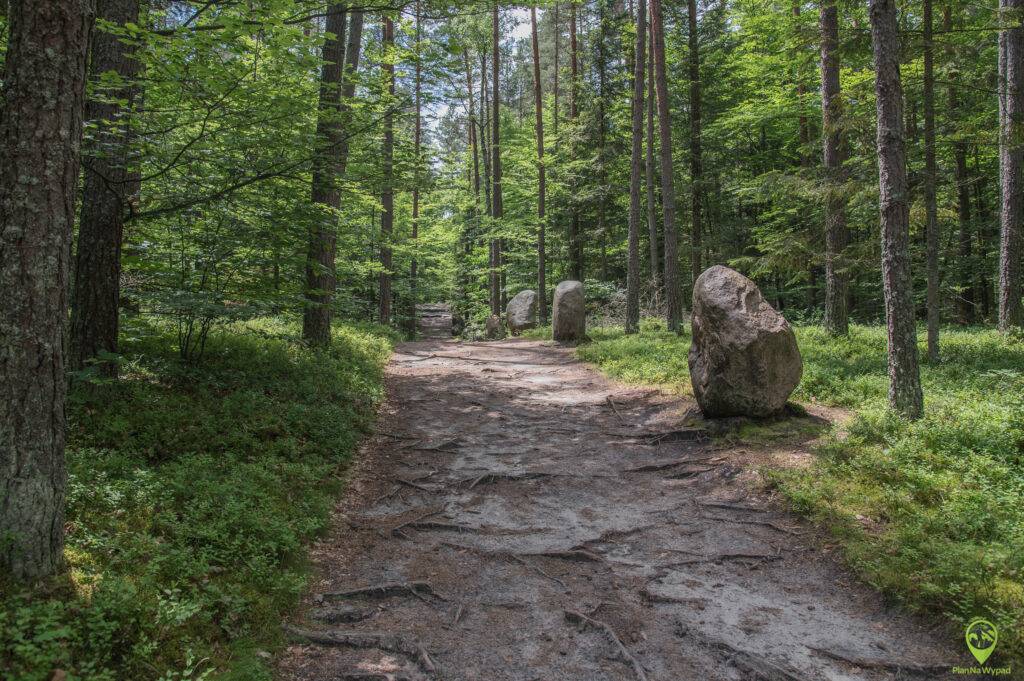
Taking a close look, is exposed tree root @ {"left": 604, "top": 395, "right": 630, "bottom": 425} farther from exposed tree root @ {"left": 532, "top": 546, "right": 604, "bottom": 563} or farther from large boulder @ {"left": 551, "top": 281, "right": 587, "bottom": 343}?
large boulder @ {"left": 551, "top": 281, "right": 587, "bottom": 343}

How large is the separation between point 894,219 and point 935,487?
322cm

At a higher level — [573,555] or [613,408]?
[613,408]

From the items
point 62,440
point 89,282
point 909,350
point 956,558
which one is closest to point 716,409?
point 909,350

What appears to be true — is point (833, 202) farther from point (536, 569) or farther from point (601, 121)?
point (601, 121)

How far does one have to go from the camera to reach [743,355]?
7.13 metres

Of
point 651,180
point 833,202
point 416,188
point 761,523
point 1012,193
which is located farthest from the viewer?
point 651,180

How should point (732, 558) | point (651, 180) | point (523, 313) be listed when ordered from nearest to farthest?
point (732, 558) → point (651, 180) → point (523, 313)

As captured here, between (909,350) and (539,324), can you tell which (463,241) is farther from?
(909,350)

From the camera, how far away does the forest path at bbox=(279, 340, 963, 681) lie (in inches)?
132

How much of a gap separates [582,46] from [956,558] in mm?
26166

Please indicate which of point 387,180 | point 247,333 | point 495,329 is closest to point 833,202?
point 387,180

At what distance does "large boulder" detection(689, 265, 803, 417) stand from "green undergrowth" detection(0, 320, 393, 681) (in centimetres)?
482

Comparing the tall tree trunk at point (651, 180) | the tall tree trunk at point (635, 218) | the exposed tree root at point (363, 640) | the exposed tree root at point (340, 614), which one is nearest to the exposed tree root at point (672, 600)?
the exposed tree root at point (363, 640)

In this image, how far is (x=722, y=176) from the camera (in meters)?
22.5
